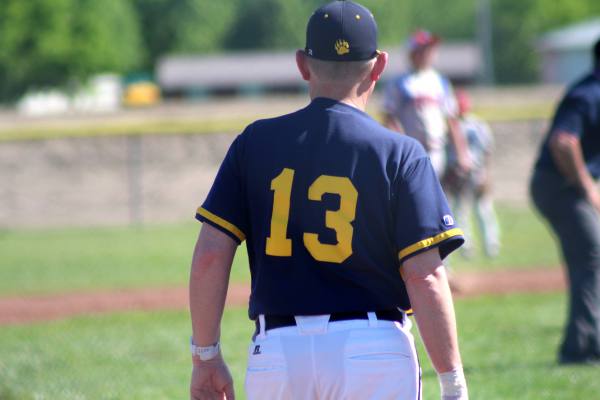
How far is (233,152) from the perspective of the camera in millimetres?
3584

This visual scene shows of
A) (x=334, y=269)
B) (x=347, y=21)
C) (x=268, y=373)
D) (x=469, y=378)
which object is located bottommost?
(x=469, y=378)

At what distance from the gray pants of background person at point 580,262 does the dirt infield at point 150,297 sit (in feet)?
13.3

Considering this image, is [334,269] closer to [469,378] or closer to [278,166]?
[278,166]

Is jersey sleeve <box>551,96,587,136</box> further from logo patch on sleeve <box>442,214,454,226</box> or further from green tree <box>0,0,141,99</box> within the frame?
green tree <box>0,0,141,99</box>

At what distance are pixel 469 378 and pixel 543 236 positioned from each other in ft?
40.8

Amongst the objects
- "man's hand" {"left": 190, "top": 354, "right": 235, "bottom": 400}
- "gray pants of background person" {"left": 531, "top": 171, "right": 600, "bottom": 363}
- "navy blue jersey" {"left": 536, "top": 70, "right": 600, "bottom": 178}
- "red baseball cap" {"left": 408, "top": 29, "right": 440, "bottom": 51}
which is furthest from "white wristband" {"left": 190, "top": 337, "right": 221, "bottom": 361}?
"red baseball cap" {"left": 408, "top": 29, "right": 440, "bottom": 51}

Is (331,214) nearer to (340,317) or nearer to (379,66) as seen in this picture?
(340,317)

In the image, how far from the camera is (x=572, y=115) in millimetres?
6953

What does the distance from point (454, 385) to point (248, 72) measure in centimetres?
6860

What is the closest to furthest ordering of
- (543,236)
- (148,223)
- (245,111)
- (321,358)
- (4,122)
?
(321,358), (543,236), (148,223), (4,122), (245,111)

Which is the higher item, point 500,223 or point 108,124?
point 108,124

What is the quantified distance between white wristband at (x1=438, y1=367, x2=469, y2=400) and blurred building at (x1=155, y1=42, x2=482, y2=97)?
66125 mm

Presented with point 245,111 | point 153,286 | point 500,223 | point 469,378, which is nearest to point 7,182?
point 245,111

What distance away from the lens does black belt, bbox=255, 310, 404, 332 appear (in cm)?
341
